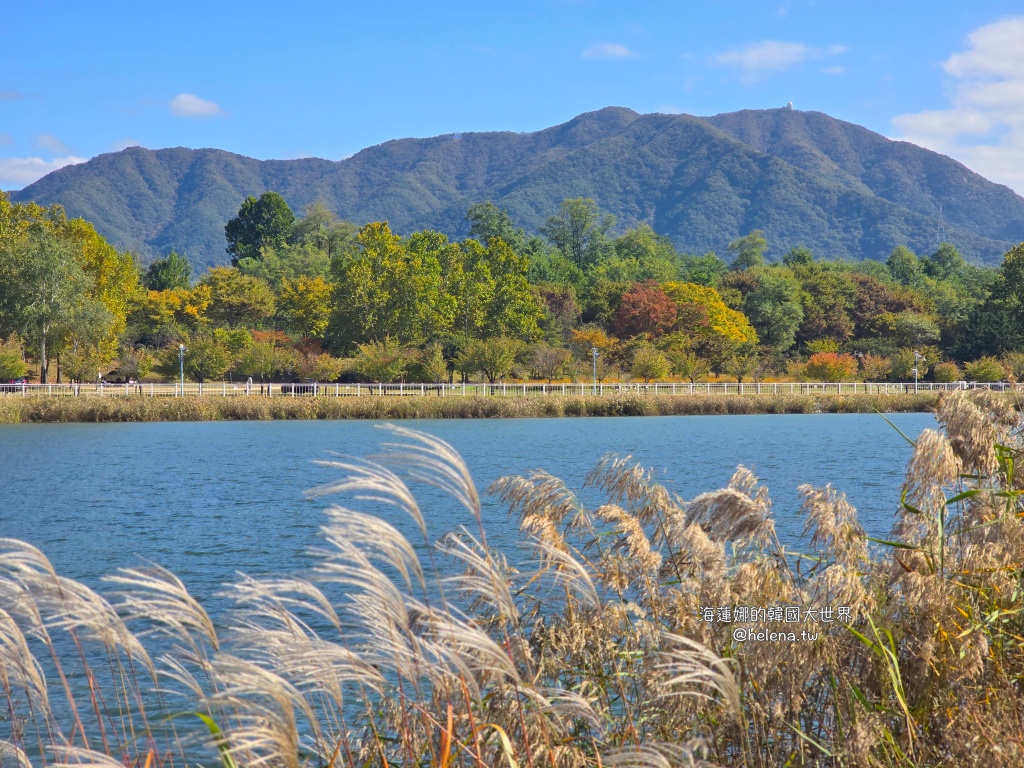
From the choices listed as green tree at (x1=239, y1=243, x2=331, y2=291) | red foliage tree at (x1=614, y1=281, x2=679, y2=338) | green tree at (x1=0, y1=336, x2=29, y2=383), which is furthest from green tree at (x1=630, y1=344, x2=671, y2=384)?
green tree at (x1=0, y1=336, x2=29, y2=383)

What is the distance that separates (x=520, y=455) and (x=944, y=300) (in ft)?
190

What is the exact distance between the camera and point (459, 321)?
60.1 meters

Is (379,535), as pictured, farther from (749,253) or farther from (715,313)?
(749,253)

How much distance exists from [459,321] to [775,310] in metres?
22.2

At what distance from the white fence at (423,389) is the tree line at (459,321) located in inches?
103

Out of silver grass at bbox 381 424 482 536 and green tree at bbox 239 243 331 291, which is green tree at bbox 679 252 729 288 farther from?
silver grass at bbox 381 424 482 536

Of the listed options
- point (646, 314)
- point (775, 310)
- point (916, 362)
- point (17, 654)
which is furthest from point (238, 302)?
point (17, 654)

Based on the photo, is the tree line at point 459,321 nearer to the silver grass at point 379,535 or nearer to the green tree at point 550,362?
the green tree at point 550,362

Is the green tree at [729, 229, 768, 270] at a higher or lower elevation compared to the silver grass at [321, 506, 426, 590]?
higher

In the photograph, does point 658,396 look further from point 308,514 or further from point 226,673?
point 226,673

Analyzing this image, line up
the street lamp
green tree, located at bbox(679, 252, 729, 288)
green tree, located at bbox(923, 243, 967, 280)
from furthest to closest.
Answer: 1. green tree, located at bbox(923, 243, 967, 280)
2. green tree, located at bbox(679, 252, 729, 288)
3. the street lamp

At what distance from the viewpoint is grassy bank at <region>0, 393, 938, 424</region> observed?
39.9 meters

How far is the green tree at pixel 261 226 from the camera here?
110062mm

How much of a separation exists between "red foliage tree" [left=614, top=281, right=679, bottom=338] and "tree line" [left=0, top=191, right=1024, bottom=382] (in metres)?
0.09
